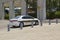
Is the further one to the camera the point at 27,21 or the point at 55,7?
the point at 55,7

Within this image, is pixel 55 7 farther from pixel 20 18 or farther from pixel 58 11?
pixel 20 18

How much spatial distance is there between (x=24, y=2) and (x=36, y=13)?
3558 millimetres

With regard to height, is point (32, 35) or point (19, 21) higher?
point (32, 35)

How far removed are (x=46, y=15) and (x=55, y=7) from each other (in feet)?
14.2

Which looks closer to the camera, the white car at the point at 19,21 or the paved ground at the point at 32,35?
the paved ground at the point at 32,35

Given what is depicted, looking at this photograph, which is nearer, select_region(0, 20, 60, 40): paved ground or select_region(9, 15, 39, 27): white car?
select_region(0, 20, 60, 40): paved ground

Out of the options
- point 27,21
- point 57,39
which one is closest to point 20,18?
point 27,21

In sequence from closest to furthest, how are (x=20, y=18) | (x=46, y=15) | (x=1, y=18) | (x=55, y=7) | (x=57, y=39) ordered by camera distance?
1. (x=57, y=39)
2. (x=20, y=18)
3. (x=46, y=15)
4. (x=55, y=7)
5. (x=1, y=18)

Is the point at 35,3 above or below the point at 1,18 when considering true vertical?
above

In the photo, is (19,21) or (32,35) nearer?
(32,35)

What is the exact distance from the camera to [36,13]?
4909 centimetres

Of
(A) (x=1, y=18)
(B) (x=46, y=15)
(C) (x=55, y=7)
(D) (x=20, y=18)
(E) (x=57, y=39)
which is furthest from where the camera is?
(A) (x=1, y=18)

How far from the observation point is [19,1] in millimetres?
51938

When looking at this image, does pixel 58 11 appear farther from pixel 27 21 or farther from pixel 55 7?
pixel 27 21
